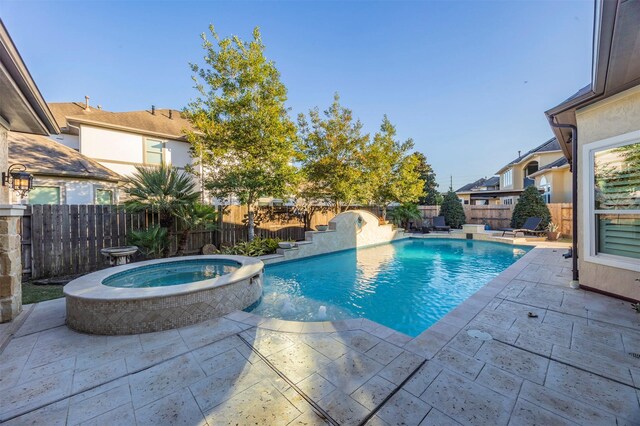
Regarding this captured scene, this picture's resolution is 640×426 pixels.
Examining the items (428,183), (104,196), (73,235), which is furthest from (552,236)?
(104,196)

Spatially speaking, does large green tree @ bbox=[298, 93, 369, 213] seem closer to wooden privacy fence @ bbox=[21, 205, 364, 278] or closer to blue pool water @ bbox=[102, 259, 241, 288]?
wooden privacy fence @ bbox=[21, 205, 364, 278]

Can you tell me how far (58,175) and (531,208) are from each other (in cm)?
2355

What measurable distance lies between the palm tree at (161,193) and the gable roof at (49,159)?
470 centimetres

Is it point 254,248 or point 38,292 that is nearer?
point 38,292

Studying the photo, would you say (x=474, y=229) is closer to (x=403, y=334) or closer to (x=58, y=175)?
(x=403, y=334)

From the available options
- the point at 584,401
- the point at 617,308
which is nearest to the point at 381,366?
the point at 584,401

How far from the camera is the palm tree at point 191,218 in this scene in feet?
26.8

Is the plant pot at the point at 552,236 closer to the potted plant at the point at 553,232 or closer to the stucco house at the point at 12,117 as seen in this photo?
the potted plant at the point at 553,232

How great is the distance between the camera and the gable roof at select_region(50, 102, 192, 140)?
13433 millimetres

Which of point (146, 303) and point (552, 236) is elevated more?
point (146, 303)

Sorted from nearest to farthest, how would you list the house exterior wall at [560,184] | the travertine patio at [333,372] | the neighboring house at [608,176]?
1. the travertine patio at [333,372]
2. the neighboring house at [608,176]
3. the house exterior wall at [560,184]

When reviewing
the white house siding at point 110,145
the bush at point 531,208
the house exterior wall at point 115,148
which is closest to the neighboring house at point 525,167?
the bush at point 531,208

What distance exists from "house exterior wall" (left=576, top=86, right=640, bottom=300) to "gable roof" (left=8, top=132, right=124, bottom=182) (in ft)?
51.6

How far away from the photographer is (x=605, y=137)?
184 inches
